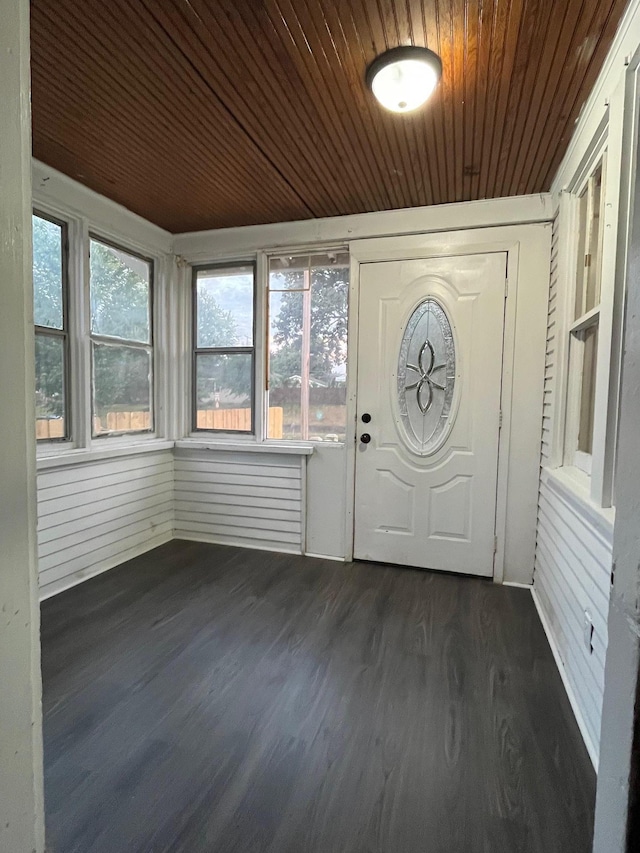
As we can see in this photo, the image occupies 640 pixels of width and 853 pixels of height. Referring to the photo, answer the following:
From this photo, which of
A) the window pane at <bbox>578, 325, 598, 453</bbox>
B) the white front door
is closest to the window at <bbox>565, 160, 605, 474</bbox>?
the window pane at <bbox>578, 325, 598, 453</bbox>

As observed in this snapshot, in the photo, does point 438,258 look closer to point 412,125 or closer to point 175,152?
point 412,125

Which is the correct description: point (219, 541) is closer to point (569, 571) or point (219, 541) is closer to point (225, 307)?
A: point (225, 307)

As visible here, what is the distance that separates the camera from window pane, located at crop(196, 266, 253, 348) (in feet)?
11.8

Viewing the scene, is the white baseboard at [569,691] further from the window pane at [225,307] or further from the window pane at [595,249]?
the window pane at [225,307]

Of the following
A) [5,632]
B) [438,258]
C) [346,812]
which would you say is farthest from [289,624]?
[438,258]

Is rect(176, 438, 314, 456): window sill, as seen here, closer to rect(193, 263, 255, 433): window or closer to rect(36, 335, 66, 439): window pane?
rect(193, 263, 255, 433): window

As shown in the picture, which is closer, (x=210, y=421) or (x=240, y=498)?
(x=240, y=498)

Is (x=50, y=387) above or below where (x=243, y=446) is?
above

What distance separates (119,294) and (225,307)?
82 cm

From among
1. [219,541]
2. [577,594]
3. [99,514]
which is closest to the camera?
[577,594]

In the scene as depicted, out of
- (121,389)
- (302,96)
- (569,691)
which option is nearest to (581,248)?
(302,96)

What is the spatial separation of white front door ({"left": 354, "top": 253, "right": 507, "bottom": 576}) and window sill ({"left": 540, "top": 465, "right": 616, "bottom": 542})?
549mm

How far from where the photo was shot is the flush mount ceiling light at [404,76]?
167 cm

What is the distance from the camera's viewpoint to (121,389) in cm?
332
